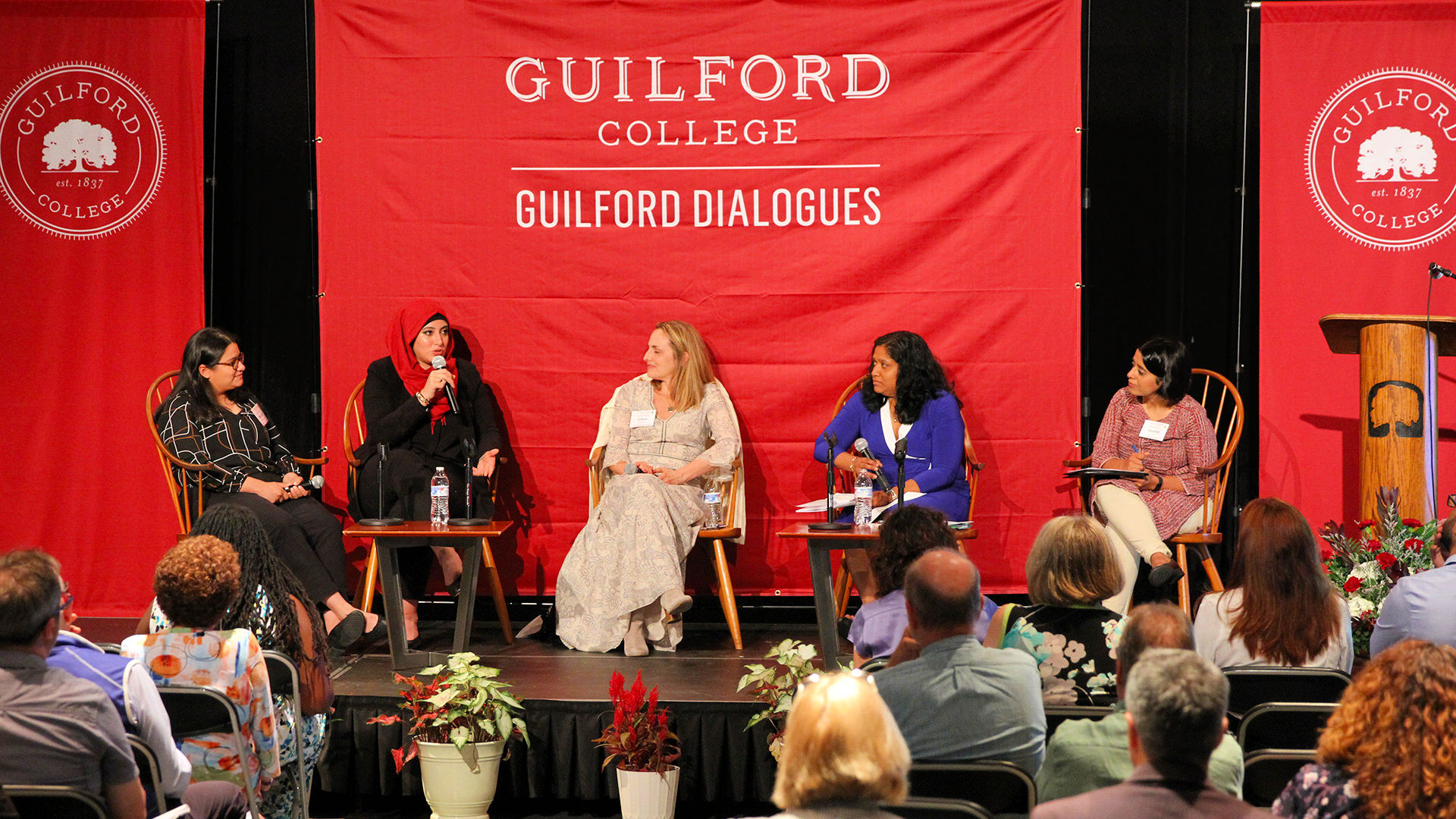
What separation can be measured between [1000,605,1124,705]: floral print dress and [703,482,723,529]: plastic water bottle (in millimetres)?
2288

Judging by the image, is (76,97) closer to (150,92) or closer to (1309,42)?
(150,92)

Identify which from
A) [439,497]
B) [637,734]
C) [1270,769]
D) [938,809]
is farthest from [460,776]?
[1270,769]

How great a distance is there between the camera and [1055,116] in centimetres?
512

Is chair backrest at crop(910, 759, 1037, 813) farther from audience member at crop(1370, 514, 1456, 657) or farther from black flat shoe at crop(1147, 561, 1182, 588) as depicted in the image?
black flat shoe at crop(1147, 561, 1182, 588)

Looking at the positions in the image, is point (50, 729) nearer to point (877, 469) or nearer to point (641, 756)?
point (641, 756)

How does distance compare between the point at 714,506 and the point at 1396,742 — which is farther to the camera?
the point at 714,506

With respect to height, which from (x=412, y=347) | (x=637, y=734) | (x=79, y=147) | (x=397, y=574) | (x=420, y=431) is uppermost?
(x=79, y=147)

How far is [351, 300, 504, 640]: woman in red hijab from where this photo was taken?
4898 millimetres

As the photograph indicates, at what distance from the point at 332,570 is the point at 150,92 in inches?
85.2

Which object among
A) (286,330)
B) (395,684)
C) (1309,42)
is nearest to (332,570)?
(395,684)

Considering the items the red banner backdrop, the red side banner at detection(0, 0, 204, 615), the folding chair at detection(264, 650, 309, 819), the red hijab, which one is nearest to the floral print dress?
the folding chair at detection(264, 650, 309, 819)

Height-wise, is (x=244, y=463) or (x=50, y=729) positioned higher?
(x=244, y=463)

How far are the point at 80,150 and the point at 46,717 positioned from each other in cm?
403

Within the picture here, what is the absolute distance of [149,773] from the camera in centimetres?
223
